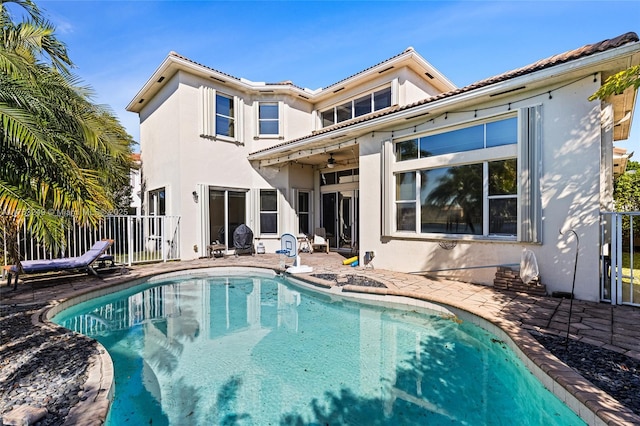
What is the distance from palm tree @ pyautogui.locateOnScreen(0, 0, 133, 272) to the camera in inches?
168

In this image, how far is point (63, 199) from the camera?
4992mm

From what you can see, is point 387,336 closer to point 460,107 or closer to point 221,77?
point 460,107

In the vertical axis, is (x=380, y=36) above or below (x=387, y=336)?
above

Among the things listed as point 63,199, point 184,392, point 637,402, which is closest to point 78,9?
point 63,199

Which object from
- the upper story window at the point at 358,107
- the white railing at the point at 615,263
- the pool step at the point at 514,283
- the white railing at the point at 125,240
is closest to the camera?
the white railing at the point at 615,263

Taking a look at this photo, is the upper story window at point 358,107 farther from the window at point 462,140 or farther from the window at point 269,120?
the window at point 462,140

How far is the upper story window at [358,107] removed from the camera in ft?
42.5

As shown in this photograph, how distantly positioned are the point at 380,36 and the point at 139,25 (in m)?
8.58

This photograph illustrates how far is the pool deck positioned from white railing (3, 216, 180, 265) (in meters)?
1.10

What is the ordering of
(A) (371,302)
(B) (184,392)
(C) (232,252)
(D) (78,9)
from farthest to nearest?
(C) (232,252)
(D) (78,9)
(A) (371,302)
(B) (184,392)

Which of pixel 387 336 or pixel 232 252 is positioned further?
pixel 232 252

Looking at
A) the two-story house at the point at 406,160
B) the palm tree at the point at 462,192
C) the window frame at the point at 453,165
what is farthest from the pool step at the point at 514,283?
the palm tree at the point at 462,192

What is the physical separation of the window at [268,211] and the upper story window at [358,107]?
4622 millimetres

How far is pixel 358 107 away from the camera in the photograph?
45.4 ft
